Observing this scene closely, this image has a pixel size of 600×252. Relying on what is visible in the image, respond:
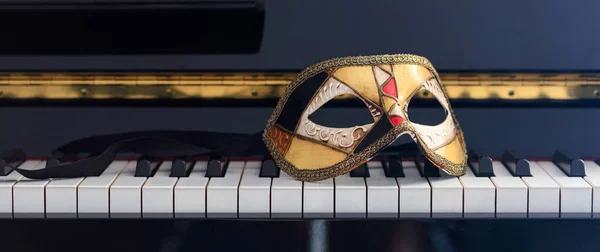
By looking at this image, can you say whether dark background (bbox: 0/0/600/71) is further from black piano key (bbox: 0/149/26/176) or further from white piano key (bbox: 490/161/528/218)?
white piano key (bbox: 490/161/528/218)

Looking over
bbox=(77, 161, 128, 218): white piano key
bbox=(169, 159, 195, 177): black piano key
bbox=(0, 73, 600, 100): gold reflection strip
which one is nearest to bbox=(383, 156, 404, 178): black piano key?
bbox=(0, 73, 600, 100): gold reflection strip

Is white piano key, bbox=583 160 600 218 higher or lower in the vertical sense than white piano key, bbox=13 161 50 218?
higher

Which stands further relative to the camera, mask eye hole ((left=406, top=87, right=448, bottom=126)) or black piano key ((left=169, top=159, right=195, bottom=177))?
mask eye hole ((left=406, top=87, right=448, bottom=126))

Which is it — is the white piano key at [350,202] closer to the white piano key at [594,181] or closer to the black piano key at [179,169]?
the black piano key at [179,169]

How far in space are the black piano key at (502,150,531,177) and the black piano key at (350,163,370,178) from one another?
10.9 inches

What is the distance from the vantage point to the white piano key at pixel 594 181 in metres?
1.17

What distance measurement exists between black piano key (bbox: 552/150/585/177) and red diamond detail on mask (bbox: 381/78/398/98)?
1.21 feet

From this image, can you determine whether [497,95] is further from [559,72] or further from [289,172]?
[289,172]

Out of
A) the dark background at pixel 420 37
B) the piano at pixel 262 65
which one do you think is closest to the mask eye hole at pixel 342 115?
the piano at pixel 262 65

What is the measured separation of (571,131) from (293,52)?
0.62 m

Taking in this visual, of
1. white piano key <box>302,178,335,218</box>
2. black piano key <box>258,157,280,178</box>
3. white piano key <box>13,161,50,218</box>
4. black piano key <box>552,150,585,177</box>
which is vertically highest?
black piano key <box>552,150,585,177</box>

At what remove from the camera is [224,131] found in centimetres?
146

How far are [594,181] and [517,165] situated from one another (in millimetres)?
135

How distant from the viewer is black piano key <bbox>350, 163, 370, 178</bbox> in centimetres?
124
